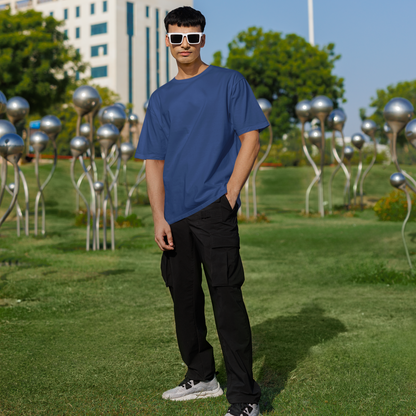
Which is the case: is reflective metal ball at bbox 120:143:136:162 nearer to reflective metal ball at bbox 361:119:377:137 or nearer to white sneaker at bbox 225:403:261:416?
reflective metal ball at bbox 361:119:377:137

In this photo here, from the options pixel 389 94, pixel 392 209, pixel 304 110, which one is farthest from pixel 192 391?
pixel 389 94

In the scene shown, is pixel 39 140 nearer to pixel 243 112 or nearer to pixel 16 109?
pixel 16 109

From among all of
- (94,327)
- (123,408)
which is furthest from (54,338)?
(123,408)

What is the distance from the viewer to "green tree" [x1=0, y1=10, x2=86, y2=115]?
3009 centimetres

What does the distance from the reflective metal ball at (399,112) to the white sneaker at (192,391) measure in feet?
16.6

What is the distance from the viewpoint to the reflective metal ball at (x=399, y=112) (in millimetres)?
6992

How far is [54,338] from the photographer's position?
431cm

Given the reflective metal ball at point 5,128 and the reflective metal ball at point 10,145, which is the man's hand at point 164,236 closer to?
the reflective metal ball at point 10,145

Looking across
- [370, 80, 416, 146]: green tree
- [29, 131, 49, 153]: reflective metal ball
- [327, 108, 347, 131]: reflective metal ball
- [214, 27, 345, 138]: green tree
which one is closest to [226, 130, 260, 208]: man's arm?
[29, 131, 49, 153]: reflective metal ball

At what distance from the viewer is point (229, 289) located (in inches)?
104

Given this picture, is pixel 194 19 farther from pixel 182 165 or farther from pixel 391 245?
pixel 391 245

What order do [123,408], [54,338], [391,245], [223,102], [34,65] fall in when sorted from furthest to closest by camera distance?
[34,65] < [391,245] < [54,338] < [123,408] < [223,102]

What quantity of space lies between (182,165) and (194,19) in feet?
2.40

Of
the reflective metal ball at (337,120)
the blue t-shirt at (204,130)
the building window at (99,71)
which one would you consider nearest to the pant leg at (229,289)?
the blue t-shirt at (204,130)
